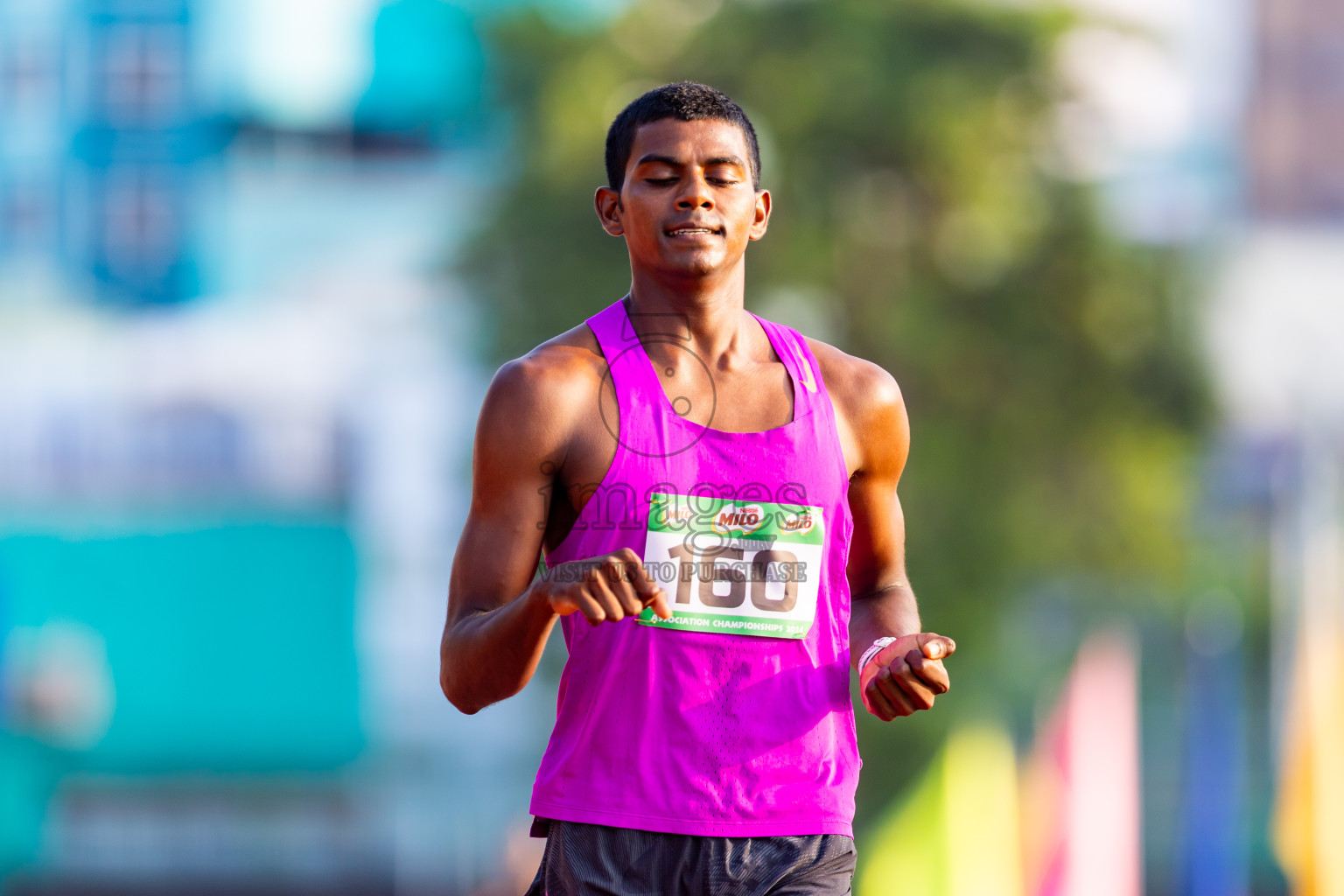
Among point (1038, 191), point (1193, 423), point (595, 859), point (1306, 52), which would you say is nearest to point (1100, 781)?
point (1193, 423)

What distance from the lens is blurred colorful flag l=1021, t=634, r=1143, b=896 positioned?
39.3ft

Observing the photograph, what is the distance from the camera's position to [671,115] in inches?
110

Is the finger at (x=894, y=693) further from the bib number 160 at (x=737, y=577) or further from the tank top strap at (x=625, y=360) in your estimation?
the tank top strap at (x=625, y=360)

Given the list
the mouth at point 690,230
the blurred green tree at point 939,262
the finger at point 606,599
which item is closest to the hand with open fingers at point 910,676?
the finger at point 606,599

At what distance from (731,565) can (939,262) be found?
1438 centimetres

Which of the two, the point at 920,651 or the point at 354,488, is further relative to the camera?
the point at 354,488

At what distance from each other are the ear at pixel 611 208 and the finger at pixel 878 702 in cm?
88

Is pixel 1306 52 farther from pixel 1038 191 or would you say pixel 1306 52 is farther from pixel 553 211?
pixel 553 211

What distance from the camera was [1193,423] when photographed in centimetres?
1680

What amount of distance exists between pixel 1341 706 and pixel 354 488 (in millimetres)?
12427

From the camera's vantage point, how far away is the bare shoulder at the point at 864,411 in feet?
9.47

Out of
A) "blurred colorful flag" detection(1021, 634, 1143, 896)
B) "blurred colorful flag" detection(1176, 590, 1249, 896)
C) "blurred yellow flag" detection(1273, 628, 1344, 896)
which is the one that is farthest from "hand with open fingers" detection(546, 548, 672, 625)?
"blurred colorful flag" detection(1176, 590, 1249, 896)

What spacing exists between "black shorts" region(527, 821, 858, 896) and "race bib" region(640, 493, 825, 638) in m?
0.33

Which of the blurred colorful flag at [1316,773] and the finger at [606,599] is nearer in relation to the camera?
the finger at [606,599]
